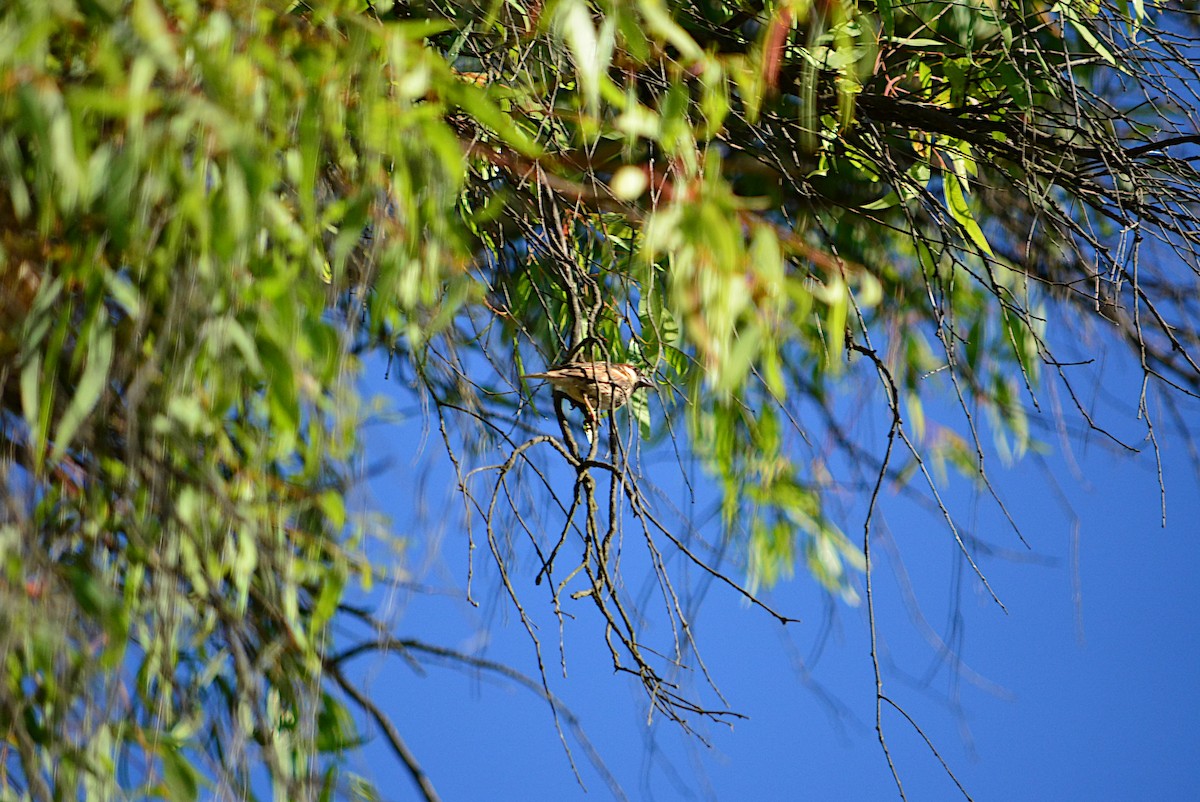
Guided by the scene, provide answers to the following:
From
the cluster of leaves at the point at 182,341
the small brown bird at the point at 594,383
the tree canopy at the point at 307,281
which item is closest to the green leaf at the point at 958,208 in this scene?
the tree canopy at the point at 307,281

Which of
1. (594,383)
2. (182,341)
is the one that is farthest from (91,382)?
(594,383)

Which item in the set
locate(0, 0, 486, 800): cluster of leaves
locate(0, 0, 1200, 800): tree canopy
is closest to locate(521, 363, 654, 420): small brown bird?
locate(0, 0, 1200, 800): tree canopy

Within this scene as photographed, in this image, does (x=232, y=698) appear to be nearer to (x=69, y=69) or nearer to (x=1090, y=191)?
(x=69, y=69)

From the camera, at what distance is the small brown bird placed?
1.09 metres

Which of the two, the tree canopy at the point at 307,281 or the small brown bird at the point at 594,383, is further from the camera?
the small brown bird at the point at 594,383

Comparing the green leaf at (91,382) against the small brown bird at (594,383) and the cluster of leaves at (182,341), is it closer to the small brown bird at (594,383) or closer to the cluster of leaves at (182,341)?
the cluster of leaves at (182,341)

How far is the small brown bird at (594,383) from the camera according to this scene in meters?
1.09

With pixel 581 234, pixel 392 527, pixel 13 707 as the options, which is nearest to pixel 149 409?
pixel 13 707

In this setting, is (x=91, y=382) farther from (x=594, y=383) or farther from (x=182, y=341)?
(x=594, y=383)

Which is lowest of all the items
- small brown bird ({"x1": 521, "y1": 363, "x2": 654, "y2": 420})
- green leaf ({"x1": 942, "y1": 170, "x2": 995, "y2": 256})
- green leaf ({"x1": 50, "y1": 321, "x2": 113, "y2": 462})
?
green leaf ({"x1": 50, "y1": 321, "x2": 113, "y2": 462})

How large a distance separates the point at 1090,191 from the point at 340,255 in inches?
39.4

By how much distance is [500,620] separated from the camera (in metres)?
1.27

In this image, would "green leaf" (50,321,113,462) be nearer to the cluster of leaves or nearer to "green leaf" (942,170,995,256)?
the cluster of leaves

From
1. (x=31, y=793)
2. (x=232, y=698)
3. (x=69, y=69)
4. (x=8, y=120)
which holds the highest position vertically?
(x=69, y=69)
